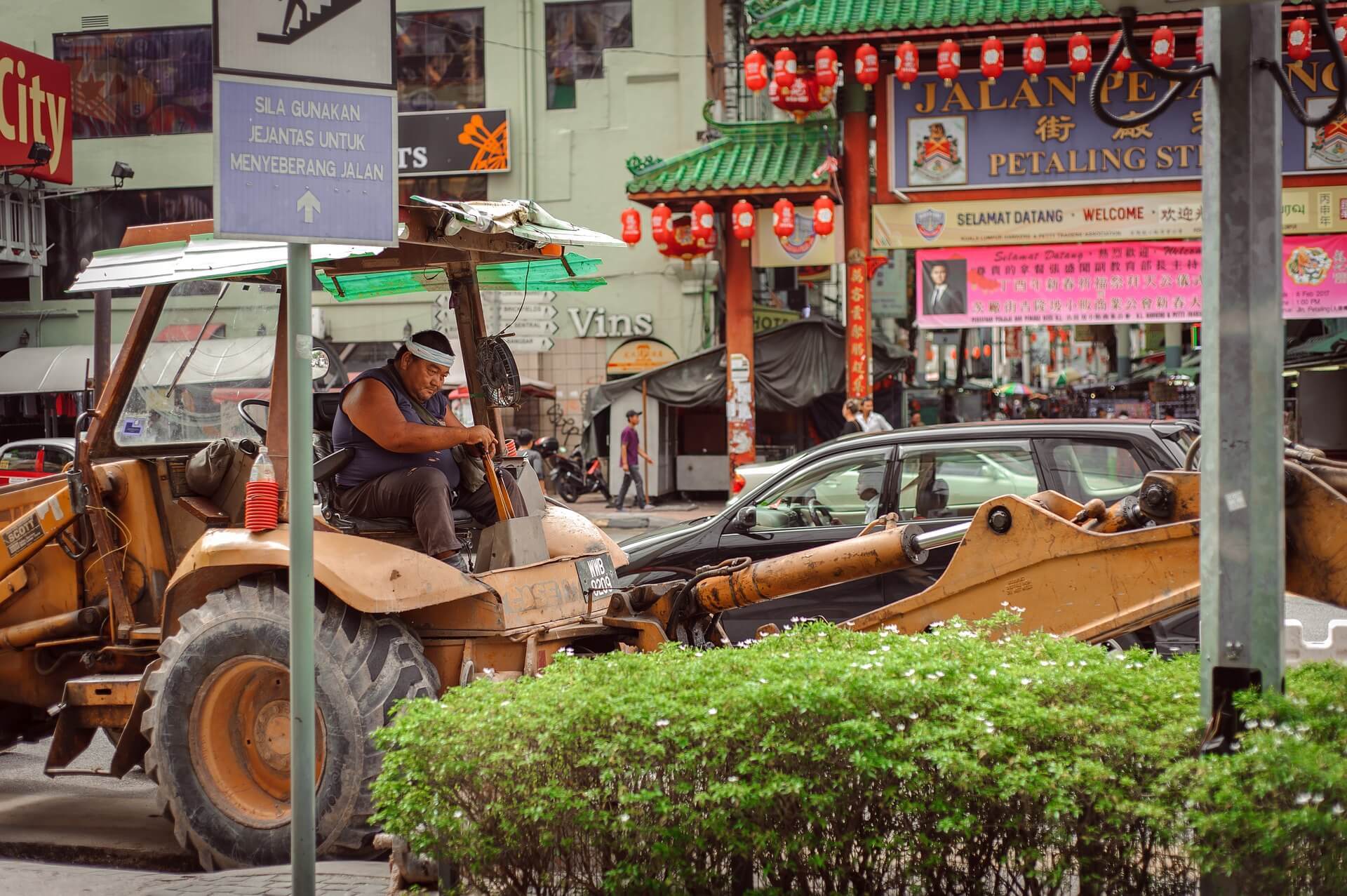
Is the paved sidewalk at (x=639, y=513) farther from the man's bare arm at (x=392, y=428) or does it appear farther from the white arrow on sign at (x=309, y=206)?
the white arrow on sign at (x=309, y=206)

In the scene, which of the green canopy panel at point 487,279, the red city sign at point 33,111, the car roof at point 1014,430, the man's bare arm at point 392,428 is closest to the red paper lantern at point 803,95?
the car roof at point 1014,430

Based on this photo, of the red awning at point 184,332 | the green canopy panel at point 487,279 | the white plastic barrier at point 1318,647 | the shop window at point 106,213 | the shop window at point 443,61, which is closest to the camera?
the red awning at point 184,332

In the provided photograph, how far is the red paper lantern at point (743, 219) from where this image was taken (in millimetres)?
18469

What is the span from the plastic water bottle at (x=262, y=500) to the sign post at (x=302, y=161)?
1730 mm

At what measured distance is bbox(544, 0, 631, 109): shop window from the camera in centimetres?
2945

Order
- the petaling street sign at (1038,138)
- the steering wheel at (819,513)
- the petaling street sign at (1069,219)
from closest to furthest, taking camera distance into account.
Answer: the steering wheel at (819,513), the petaling street sign at (1038,138), the petaling street sign at (1069,219)

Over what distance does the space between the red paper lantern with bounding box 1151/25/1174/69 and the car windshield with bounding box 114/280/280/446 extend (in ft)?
39.8

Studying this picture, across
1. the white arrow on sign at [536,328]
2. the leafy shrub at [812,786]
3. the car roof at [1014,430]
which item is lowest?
the leafy shrub at [812,786]

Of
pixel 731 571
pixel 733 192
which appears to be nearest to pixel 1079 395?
pixel 733 192

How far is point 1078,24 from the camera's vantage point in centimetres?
1658

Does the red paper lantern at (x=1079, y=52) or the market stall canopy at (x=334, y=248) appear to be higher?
the red paper lantern at (x=1079, y=52)

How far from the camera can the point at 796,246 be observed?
19.2m

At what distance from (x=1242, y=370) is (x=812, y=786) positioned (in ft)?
5.07

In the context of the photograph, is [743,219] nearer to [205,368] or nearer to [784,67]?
[784,67]
